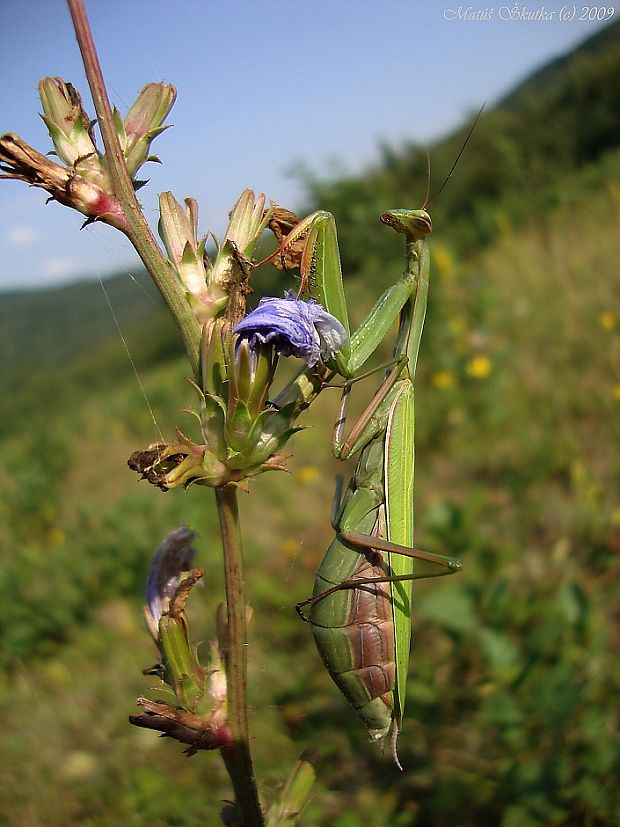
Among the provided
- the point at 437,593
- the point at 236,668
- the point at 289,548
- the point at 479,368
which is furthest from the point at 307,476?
the point at 236,668

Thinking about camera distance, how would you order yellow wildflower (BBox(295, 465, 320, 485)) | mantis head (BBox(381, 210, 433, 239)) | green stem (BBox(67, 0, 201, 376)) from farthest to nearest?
yellow wildflower (BBox(295, 465, 320, 485))
mantis head (BBox(381, 210, 433, 239))
green stem (BBox(67, 0, 201, 376))

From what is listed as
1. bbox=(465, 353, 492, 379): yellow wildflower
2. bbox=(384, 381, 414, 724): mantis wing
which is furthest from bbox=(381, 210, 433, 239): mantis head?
bbox=(465, 353, 492, 379): yellow wildflower

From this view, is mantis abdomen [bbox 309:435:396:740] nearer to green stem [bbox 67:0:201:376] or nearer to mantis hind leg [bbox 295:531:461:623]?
mantis hind leg [bbox 295:531:461:623]

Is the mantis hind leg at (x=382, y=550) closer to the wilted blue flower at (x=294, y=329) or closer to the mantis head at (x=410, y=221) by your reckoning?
the wilted blue flower at (x=294, y=329)

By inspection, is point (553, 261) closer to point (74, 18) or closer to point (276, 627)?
point (276, 627)

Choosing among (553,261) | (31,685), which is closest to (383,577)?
(31,685)

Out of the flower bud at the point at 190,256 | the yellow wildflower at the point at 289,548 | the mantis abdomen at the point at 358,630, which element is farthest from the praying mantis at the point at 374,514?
the yellow wildflower at the point at 289,548

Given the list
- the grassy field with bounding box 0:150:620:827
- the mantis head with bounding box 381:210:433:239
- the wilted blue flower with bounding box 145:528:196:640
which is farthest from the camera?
the grassy field with bounding box 0:150:620:827

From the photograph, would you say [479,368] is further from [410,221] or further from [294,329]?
[294,329]
